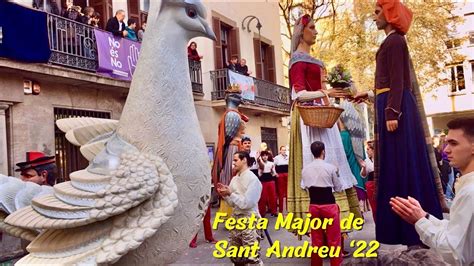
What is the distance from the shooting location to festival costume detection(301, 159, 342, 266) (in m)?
4.45

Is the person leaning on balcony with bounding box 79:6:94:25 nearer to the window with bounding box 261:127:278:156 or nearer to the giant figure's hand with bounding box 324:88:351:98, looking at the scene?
the giant figure's hand with bounding box 324:88:351:98

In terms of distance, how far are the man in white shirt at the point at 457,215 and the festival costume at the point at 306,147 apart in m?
2.31

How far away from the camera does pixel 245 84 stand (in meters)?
16.3

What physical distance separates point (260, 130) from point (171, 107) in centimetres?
1660

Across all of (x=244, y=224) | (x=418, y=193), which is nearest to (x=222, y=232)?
(x=244, y=224)

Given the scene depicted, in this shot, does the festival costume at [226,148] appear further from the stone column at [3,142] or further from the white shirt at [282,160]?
the white shirt at [282,160]

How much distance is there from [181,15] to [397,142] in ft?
6.45

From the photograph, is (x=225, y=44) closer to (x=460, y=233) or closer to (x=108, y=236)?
(x=460, y=233)

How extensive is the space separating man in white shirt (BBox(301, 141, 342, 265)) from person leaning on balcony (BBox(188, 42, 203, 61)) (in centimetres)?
906

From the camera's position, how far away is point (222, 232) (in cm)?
782

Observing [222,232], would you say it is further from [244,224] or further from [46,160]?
[46,160]

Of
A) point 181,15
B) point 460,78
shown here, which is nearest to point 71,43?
point 181,15

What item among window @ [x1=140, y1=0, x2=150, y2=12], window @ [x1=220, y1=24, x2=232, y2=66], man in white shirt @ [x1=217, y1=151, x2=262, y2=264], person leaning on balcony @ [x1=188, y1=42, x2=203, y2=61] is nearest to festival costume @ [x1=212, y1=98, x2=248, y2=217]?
man in white shirt @ [x1=217, y1=151, x2=262, y2=264]

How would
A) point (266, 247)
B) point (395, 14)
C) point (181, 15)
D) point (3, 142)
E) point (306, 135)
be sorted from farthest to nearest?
point (3, 142) < point (266, 247) < point (306, 135) < point (395, 14) < point (181, 15)
